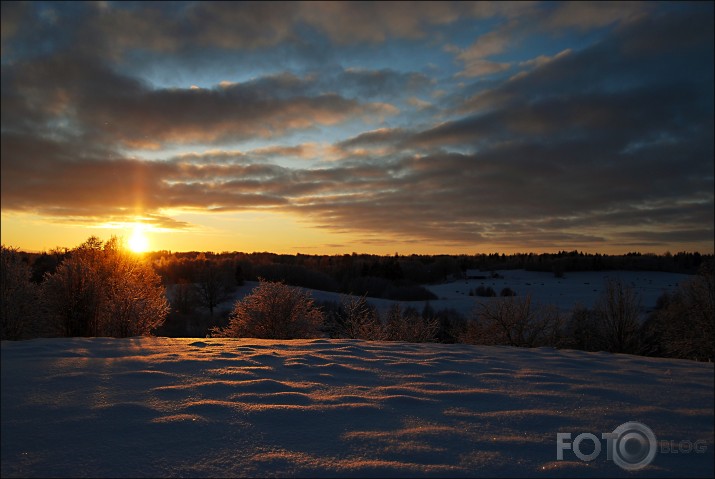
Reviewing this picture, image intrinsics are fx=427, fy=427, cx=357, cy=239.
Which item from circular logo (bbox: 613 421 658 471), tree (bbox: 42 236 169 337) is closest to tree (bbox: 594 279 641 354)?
circular logo (bbox: 613 421 658 471)

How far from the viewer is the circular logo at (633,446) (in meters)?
3.28

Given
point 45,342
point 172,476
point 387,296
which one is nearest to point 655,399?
point 172,476

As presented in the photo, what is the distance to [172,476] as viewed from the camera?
3.00 metres

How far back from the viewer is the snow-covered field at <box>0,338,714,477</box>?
3.18 m

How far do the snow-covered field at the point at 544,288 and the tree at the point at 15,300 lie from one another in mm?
27516

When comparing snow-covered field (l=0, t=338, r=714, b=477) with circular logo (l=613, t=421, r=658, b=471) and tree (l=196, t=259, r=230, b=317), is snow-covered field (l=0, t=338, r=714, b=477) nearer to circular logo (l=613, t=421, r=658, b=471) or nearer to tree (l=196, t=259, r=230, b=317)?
circular logo (l=613, t=421, r=658, b=471)

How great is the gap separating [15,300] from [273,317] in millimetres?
10957

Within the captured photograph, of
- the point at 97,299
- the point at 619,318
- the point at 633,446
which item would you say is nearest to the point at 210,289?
the point at 97,299

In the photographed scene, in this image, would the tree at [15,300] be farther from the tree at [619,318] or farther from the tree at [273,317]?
the tree at [619,318]

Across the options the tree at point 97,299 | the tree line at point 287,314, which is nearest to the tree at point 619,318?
the tree line at point 287,314

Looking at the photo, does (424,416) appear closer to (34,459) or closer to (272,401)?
(272,401)

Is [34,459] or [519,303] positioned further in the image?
[519,303]

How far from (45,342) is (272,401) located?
15.1ft

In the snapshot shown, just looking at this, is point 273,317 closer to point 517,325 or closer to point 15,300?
point 15,300
